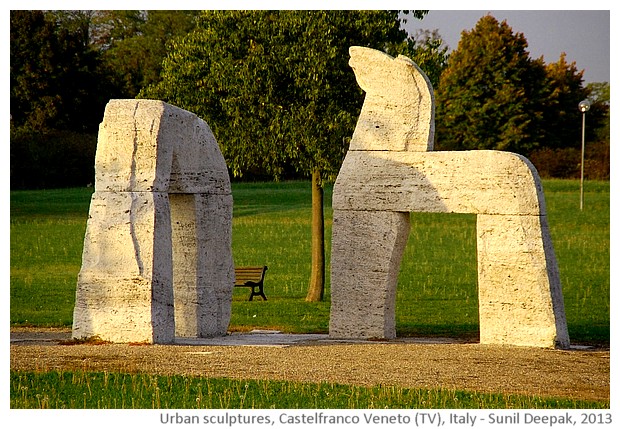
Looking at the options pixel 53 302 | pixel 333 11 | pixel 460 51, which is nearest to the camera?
pixel 333 11

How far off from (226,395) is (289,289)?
51.4 ft

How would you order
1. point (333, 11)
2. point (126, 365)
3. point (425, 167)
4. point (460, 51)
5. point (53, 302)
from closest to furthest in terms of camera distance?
point (126, 365), point (425, 167), point (333, 11), point (53, 302), point (460, 51)

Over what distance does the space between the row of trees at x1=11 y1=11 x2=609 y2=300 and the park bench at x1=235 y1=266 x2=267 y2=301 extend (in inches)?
48.5

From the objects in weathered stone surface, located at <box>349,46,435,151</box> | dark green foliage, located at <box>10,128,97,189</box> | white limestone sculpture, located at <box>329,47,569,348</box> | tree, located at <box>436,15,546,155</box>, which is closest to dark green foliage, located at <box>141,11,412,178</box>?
weathered stone surface, located at <box>349,46,435,151</box>

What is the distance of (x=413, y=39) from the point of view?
86.5 ft

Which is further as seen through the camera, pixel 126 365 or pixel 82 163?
pixel 82 163

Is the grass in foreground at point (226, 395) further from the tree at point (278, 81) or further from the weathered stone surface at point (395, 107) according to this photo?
the tree at point (278, 81)

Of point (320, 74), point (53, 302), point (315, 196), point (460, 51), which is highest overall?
point (460, 51)

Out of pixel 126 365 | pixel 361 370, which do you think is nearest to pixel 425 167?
pixel 361 370

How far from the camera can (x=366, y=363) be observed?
16.3 m

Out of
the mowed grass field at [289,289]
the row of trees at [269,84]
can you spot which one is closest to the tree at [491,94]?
the row of trees at [269,84]

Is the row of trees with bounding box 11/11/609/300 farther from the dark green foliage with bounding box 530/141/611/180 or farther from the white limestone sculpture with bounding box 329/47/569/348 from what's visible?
the white limestone sculpture with bounding box 329/47/569/348

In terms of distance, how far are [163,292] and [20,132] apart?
4115 centimetres

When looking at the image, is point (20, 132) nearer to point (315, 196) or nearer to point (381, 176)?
point (315, 196)
